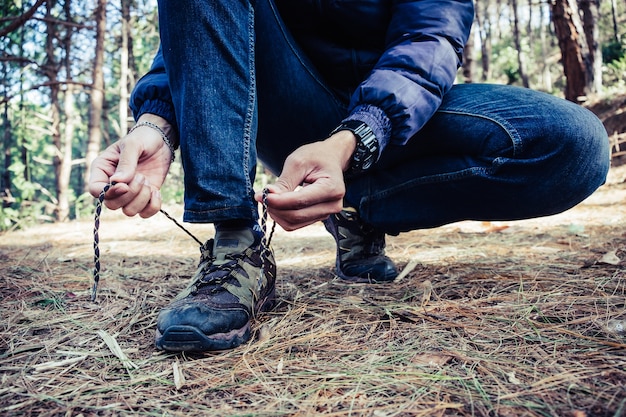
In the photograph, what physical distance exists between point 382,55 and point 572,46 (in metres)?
5.63

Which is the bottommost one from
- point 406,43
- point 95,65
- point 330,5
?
point 406,43

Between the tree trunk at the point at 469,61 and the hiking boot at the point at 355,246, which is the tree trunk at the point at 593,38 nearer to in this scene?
the tree trunk at the point at 469,61

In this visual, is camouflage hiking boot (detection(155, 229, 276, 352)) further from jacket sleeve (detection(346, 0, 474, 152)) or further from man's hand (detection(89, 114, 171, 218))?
jacket sleeve (detection(346, 0, 474, 152))

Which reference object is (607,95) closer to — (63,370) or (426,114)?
(426,114)

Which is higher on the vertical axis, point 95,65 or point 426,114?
point 95,65

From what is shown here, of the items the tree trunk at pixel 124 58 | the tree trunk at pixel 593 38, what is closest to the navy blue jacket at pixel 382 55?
the tree trunk at pixel 593 38

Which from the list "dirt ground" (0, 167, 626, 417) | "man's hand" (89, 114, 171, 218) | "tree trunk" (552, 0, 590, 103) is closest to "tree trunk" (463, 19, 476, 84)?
"tree trunk" (552, 0, 590, 103)

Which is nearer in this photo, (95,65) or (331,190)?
(331,190)

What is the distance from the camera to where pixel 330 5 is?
1.37 metres

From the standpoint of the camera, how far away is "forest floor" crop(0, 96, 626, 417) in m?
0.74

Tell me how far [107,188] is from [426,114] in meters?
0.83

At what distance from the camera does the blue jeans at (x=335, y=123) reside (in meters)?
1.13

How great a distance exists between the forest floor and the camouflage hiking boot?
43 millimetres

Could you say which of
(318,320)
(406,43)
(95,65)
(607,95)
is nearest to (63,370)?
(318,320)
